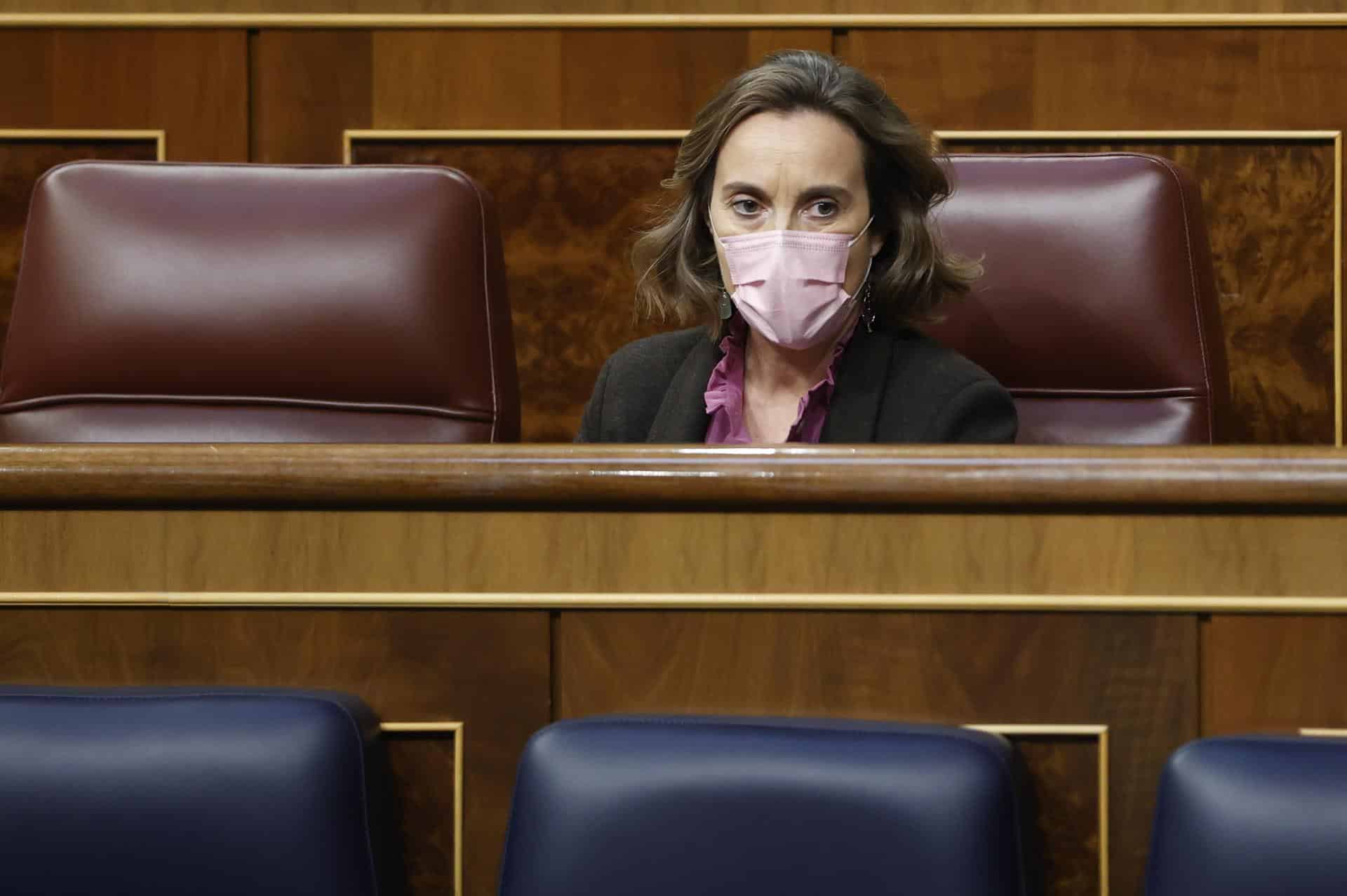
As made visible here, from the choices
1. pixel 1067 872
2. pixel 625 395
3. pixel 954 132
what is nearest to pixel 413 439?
pixel 625 395

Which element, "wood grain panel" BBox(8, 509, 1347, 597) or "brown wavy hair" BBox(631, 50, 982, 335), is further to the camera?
"brown wavy hair" BBox(631, 50, 982, 335)

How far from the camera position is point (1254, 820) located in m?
0.32

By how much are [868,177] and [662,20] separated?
1.21ft

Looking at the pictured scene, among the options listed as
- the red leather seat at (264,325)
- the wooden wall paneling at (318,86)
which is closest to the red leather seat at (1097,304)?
the red leather seat at (264,325)

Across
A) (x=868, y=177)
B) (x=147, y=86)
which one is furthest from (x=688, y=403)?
(x=147, y=86)

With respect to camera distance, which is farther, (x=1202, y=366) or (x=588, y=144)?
(x=588, y=144)

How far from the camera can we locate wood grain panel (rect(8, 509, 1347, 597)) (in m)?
0.36

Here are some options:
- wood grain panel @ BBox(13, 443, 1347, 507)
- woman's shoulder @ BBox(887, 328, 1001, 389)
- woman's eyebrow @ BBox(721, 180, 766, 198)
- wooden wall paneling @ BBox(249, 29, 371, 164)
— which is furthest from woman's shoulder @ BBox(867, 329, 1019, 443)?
wooden wall paneling @ BBox(249, 29, 371, 164)

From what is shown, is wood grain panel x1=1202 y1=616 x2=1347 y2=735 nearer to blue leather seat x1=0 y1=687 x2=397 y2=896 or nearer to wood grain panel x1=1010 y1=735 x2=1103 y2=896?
wood grain panel x1=1010 y1=735 x2=1103 y2=896

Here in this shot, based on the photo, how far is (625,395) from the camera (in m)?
0.69

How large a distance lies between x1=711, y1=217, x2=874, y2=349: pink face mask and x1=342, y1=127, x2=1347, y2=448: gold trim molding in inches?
13.0

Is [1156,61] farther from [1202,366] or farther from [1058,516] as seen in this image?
[1058,516]

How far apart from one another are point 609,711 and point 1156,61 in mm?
750

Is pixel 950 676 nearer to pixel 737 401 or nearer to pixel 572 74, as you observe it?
pixel 737 401
